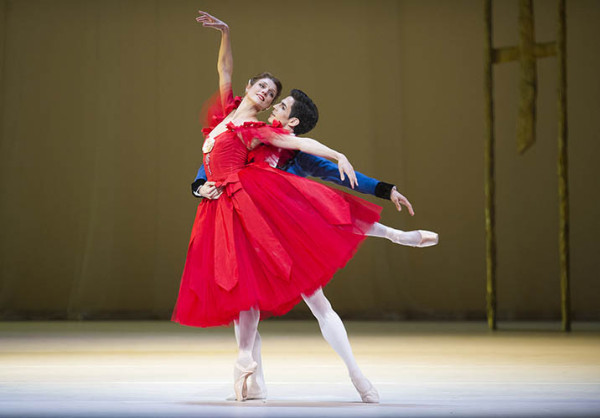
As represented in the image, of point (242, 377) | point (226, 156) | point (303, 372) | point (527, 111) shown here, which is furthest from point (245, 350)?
point (527, 111)

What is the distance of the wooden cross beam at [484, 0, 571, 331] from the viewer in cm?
549

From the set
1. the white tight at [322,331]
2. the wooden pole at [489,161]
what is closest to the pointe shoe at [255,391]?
the white tight at [322,331]

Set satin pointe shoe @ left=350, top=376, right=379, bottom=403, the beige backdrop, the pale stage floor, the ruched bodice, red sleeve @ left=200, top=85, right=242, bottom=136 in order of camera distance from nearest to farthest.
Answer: the pale stage floor, satin pointe shoe @ left=350, top=376, right=379, bottom=403, the ruched bodice, red sleeve @ left=200, top=85, right=242, bottom=136, the beige backdrop

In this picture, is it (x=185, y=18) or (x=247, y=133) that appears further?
(x=185, y=18)

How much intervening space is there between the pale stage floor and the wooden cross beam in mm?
409

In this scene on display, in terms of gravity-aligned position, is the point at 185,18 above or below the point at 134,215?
above

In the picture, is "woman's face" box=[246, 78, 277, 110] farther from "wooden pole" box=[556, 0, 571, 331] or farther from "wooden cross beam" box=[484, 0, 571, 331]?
"wooden pole" box=[556, 0, 571, 331]

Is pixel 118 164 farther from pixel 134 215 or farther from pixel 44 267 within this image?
pixel 44 267

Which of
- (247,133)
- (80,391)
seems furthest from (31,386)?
(247,133)

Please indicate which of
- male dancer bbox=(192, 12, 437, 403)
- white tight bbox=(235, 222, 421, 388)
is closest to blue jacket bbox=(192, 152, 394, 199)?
male dancer bbox=(192, 12, 437, 403)

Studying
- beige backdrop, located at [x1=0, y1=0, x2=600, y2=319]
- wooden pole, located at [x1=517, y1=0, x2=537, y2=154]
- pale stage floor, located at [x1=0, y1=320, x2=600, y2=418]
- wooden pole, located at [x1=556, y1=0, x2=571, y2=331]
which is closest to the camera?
pale stage floor, located at [x1=0, y1=320, x2=600, y2=418]

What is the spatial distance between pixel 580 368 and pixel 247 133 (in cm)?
176

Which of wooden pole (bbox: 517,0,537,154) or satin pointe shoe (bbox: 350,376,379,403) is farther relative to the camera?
wooden pole (bbox: 517,0,537,154)

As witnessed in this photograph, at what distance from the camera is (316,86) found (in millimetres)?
6844
